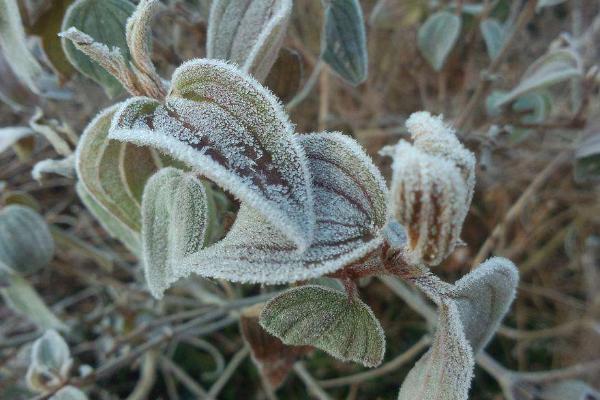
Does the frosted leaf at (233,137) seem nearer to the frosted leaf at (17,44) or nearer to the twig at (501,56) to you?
the frosted leaf at (17,44)

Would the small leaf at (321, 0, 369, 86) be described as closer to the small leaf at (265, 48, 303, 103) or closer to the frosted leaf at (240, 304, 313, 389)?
the small leaf at (265, 48, 303, 103)

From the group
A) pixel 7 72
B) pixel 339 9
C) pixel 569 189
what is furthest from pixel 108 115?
pixel 569 189

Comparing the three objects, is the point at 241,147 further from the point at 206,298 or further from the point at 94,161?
the point at 206,298

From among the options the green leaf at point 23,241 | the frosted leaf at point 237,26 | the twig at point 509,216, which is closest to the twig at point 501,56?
the twig at point 509,216

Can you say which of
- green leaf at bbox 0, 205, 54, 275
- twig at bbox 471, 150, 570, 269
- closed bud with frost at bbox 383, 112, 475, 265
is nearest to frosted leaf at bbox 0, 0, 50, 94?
green leaf at bbox 0, 205, 54, 275

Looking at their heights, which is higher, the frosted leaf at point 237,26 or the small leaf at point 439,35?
the frosted leaf at point 237,26

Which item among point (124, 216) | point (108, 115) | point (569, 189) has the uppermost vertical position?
point (108, 115)

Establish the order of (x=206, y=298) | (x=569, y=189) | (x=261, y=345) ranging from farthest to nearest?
1. (x=569, y=189)
2. (x=206, y=298)
3. (x=261, y=345)
